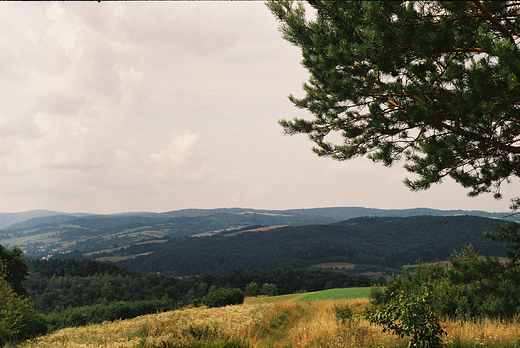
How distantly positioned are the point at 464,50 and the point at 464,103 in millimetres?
1472

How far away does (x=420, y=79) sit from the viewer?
7.48m

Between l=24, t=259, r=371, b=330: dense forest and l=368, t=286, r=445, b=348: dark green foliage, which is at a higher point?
l=368, t=286, r=445, b=348: dark green foliage

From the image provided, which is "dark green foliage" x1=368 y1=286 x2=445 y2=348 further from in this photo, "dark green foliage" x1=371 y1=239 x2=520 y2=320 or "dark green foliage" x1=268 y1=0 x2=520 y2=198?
"dark green foliage" x1=268 y1=0 x2=520 y2=198

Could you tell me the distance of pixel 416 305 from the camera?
6656 millimetres

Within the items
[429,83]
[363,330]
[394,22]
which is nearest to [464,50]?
[429,83]

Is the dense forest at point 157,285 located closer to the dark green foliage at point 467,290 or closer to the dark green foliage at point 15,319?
the dark green foliage at point 15,319

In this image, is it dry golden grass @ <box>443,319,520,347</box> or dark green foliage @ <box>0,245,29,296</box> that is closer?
dry golden grass @ <box>443,319,520,347</box>

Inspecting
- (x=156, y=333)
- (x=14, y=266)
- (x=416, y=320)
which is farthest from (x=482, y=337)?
(x=14, y=266)

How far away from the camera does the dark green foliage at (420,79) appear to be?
6004 millimetres

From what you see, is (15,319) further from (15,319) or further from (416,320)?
(416,320)

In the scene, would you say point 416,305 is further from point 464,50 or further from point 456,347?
point 464,50

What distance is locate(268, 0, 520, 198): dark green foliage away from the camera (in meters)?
6.00

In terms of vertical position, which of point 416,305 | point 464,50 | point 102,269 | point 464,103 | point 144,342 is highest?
point 464,50

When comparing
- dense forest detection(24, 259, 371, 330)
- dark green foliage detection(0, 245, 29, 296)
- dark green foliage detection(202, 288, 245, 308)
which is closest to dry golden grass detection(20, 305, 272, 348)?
dark green foliage detection(202, 288, 245, 308)
